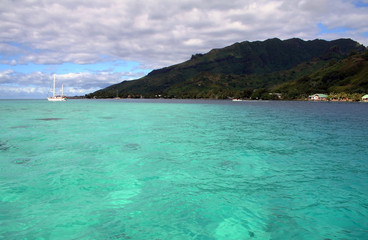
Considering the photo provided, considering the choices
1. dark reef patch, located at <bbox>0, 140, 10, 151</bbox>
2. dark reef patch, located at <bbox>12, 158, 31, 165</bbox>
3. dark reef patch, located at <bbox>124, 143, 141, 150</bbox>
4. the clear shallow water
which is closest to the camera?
the clear shallow water

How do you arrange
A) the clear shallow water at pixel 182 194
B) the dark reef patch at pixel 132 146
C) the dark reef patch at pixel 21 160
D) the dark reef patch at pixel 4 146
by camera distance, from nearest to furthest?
the clear shallow water at pixel 182 194 → the dark reef patch at pixel 21 160 → the dark reef patch at pixel 4 146 → the dark reef patch at pixel 132 146

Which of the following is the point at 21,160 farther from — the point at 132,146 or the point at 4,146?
the point at 132,146

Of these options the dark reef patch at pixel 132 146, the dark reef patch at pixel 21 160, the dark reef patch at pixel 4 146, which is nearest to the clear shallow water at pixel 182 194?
the dark reef patch at pixel 21 160

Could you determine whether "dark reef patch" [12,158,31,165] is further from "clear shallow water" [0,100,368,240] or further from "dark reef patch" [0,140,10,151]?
"dark reef patch" [0,140,10,151]

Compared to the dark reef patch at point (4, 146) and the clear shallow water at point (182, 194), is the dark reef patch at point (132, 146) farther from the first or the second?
the dark reef patch at point (4, 146)

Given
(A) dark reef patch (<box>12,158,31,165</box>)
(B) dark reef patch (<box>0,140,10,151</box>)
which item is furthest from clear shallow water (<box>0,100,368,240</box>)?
(B) dark reef patch (<box>0,140,10,151</box>)

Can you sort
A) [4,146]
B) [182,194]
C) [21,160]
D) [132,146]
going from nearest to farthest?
[182,194] → [21,160] → [4,146] → [132,146]

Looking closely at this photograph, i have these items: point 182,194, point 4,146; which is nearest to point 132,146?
point 4,146

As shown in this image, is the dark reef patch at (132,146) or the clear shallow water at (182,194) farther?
the dark reef patch at (132,146)

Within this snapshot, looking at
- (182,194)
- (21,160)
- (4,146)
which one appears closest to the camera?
(182,194)

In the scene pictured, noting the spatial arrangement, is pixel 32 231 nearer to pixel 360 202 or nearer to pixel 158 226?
pixel 158 226

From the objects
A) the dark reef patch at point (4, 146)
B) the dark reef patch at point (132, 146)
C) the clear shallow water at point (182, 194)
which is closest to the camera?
the clear shallow water at point (182, 194)

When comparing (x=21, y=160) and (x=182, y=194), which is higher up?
(x=182, y=194)

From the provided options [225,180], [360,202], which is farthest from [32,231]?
[360,202]
